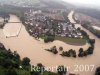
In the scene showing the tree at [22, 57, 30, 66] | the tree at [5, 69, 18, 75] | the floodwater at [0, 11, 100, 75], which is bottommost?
the floodwater at [0, 11, 100, 75]

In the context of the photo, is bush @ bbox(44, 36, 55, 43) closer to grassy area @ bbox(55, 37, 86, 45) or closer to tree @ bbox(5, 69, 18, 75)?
grassy area @ bbox(55, 37, 86, 45)

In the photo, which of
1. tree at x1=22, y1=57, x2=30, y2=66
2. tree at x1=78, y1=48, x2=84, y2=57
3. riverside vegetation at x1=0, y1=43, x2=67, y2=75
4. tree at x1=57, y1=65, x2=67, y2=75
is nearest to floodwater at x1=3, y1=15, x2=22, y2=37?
riverside vegetation at x1=0, y1=43, x2=67, y2=75

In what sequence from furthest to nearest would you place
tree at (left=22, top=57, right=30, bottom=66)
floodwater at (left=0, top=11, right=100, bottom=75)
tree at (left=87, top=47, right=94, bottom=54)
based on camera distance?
1. tree at (left=87, top=47, right=94, bottom=54)
2. floodwater at (left=0, top=11, right=100, bottom=75)
3. tree at (left=22, top=57, right=30, bottom=66)

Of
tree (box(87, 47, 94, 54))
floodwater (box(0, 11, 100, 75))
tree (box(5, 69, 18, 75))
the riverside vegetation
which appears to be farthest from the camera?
tree (box(87, 47, 94, 54))

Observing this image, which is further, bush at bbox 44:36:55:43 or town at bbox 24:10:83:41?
town at bbox 24:10:83:41

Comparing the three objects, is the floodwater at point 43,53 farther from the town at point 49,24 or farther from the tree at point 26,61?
the town at point 49,24

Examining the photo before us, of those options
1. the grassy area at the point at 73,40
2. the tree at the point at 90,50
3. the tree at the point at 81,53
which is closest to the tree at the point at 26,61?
the tree at the point at 81,53

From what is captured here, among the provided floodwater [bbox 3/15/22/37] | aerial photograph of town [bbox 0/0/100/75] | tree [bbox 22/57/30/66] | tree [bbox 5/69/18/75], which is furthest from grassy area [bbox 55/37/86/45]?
tree [bbox 5/69/18/75]

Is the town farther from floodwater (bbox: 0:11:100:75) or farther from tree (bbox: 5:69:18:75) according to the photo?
tree (bbox: 5:69:18:75)

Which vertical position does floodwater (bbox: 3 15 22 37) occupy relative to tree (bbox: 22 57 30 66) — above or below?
below
